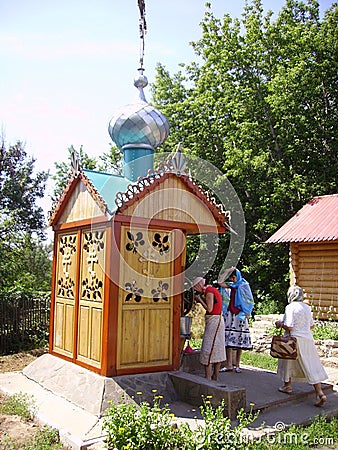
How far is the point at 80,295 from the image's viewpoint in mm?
8000

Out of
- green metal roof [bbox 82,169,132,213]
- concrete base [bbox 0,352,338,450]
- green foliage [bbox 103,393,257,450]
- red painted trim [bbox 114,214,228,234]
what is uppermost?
green metal roof [bbox 82,169,132,213]

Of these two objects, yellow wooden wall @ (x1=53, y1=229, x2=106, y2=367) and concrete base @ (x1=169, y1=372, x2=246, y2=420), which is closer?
concrete base @ (x1=169, y1=372, x2=246, y2=420)

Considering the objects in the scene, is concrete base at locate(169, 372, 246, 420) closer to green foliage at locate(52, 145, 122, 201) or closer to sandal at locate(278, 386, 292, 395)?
sandal at locate(278, 386, 292, 395)

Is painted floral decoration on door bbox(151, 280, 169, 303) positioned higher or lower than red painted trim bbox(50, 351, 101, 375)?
higher

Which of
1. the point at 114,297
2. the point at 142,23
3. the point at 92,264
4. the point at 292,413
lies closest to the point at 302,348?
the point at 292,413

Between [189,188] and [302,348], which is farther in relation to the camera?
[189,188]

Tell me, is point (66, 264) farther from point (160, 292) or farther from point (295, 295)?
point (295, 295)

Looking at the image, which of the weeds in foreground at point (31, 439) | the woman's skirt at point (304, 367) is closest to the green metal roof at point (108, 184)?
the weeds in foreground at point (31, 439)

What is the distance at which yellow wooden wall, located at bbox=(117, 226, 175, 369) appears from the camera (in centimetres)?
718

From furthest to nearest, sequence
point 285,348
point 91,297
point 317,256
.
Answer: point 317,256, point 91,297, point 285,348

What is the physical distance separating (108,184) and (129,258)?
1497 mm

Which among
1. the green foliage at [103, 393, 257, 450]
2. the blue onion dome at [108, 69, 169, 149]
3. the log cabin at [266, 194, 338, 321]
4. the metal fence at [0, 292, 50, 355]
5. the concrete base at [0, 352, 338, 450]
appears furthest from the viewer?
the log cabin at [266, 194, 338, 321]

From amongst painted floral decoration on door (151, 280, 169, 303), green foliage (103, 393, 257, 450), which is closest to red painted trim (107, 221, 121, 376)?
painted floral decoration on door (151, 280, 169, 303)

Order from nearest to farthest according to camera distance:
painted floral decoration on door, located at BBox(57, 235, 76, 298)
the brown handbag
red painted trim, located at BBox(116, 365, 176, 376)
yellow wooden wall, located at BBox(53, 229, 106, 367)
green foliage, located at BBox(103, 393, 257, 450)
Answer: green foliage, located at BBox(103, 393, 257, 450), the brown handbag, red painted trim, located at BBox(116, 365, 176, 376), yellow wooden wall, located at BBox(53, 229, 106, 367), painted floral decoration on door, located at BBox(57, 235, 76, 298)
